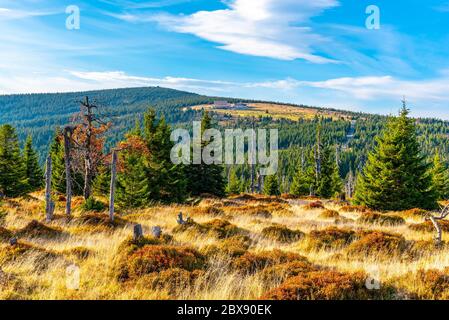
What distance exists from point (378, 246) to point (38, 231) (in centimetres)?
1134

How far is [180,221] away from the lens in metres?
14.4

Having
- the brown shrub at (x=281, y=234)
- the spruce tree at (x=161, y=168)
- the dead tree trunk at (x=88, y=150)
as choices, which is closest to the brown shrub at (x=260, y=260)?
the brown shrub at (x=281, y=234)

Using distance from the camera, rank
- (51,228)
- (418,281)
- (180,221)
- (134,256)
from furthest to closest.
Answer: (180,221) → (51,228) → (134,256) → (418,281)

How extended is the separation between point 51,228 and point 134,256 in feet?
20.2

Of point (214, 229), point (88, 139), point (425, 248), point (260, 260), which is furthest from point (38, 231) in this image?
point (425, 248)

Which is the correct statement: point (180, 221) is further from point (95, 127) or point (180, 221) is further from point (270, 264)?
point (95, 127)

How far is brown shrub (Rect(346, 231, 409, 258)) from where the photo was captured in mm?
10041

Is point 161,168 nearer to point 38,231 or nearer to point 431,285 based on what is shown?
point 38,231

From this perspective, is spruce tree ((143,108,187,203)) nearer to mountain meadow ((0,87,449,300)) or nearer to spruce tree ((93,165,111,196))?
mountain meadow ((0,87,449,300))

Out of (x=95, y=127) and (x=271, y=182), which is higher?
(x=95, y=127)

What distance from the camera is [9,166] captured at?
109 ft

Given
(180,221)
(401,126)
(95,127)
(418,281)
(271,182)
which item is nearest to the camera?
(418,281)

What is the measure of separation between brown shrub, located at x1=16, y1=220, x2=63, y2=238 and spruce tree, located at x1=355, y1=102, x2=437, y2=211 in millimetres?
20961
